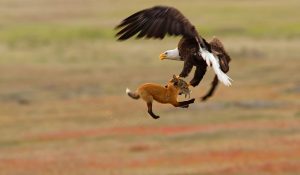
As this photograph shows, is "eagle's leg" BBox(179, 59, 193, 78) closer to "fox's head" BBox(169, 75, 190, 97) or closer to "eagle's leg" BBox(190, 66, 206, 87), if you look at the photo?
"eagle's leg" BBox(190, 66, 206, 87)

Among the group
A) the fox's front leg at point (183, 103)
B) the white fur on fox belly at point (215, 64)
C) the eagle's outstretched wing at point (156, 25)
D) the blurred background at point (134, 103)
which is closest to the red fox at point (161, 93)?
the fox's front leg at point (183, 103)

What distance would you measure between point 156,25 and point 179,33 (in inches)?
9.3

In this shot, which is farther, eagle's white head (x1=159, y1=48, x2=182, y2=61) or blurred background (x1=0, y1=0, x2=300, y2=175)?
blurred background (x1=0, y1=0, x2=300, y2=175)

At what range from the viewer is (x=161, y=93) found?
349 inches

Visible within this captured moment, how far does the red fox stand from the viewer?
28.5ft

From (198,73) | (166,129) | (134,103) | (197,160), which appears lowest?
(134,103)

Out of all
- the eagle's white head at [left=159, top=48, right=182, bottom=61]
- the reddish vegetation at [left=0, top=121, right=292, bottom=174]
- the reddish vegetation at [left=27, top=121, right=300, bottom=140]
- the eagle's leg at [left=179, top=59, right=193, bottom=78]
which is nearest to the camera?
the eagle's leg at [left=179, top=59, right=193, bottom=78]

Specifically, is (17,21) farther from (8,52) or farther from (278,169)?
(278,169)

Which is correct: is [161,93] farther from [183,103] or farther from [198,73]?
[198,73]

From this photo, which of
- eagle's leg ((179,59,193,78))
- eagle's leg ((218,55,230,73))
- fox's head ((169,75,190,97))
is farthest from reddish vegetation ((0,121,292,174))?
eagle's leg ((179,59,193,78))

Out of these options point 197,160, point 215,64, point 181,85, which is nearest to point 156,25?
point 215,64

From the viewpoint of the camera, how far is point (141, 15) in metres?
8.50

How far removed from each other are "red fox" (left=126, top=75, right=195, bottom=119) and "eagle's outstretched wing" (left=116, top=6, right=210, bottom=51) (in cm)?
53

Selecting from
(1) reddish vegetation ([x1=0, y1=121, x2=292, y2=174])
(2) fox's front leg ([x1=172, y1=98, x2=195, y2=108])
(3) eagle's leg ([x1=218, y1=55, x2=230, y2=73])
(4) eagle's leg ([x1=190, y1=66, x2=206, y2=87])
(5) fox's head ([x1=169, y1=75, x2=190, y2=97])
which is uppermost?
(3) eagle's leg ([x1=218, y1=55, x2=230, y2=73])
